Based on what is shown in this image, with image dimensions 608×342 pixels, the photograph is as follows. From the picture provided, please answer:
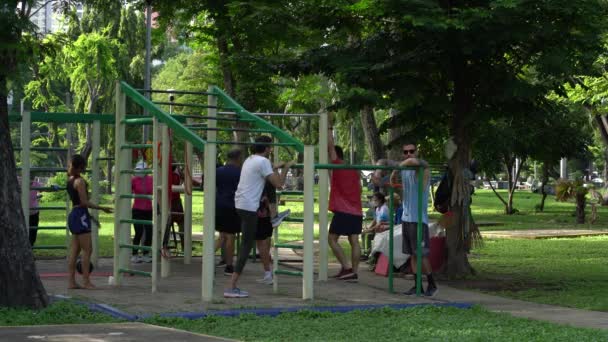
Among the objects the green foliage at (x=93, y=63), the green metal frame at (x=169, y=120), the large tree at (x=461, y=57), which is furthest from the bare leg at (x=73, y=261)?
the green foliage at (x=93, y=63)

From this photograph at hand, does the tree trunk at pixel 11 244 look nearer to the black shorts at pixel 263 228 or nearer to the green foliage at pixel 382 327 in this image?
the green foliage at pixel 382 327

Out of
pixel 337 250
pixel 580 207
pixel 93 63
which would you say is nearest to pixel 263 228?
pixel 337 250

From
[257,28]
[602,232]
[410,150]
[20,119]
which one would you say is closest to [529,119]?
[410,150]

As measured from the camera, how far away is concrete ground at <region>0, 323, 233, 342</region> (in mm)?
9141

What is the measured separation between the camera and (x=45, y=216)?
114 feet

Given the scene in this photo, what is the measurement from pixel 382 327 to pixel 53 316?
120 inches

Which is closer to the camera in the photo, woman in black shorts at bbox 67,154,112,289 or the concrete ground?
the concrete ground

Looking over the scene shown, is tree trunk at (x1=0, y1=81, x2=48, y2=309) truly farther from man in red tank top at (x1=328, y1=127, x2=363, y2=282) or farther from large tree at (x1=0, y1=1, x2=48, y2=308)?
man in red tank top at (x1=328, y1=127, x2=363, y2=282)

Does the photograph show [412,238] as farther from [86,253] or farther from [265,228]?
[86,253]

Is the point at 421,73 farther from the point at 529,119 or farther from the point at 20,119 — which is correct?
the point at 20,119

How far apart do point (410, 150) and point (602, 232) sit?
1490 centimetres

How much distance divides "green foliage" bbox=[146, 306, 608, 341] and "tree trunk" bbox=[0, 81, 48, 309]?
4.82 feet

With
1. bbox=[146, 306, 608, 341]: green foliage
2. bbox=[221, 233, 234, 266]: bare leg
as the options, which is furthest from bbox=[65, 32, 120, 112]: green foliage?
bbox=[146, 306, 608, 341]: green foliage

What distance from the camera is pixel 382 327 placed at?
10336 millimetres
